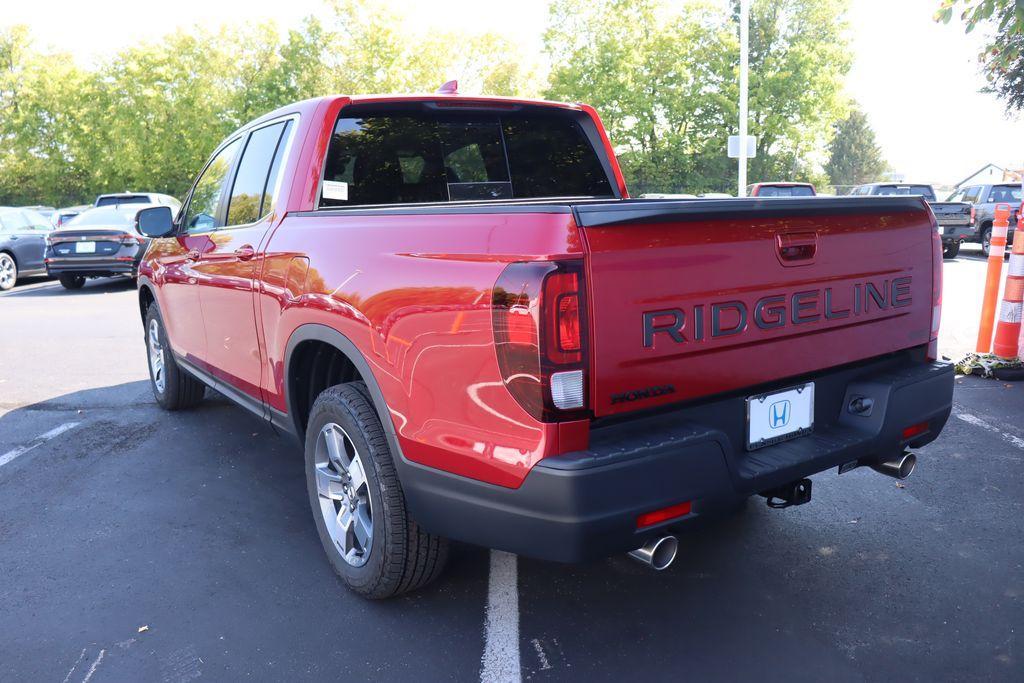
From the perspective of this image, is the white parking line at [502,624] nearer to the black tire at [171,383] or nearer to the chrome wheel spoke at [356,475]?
the chrome wheel spoke at [356,475]

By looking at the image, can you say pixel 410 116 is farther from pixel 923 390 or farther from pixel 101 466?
pixel 101 466

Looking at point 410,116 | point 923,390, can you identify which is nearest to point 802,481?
point 923,390

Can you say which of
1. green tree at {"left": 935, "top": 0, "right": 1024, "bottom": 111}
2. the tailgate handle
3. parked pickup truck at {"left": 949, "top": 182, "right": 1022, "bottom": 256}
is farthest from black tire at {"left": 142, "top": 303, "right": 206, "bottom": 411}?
parked pickup truck at {"left": 949, "top": 182, "right": 1022, "bottom": 256}

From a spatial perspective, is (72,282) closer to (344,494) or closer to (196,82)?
(344,494)

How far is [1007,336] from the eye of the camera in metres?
6.68

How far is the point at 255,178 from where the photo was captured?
13.4 feet

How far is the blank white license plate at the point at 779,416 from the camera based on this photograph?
8.68 ft

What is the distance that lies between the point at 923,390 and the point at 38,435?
545 cm

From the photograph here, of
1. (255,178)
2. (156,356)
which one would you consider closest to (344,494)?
(255,178)

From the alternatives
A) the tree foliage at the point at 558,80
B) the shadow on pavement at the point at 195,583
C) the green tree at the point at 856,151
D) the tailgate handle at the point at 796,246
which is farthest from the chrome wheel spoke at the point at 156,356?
the green tree at the point at 856,151

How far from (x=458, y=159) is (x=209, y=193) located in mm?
1720

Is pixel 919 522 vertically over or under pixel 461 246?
under

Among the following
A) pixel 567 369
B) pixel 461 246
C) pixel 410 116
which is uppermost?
pixel 410 116

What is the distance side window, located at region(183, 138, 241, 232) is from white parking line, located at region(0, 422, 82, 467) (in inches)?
71.6
